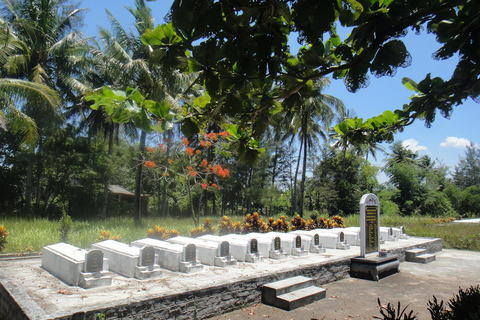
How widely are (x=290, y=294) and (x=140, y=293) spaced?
2578mm

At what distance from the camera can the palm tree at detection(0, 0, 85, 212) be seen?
15930 millimetres

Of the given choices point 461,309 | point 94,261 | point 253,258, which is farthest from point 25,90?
point 461,309

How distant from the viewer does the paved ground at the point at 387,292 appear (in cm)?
534

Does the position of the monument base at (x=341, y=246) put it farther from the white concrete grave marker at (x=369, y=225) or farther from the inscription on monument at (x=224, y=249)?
the inscription on monument at (x=224, y=249)

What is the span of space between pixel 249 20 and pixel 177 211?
1265 inches

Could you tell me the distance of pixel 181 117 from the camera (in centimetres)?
242

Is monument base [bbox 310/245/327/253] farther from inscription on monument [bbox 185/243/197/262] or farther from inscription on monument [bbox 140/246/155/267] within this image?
inscription on monument [bbox 140/246/155/267]

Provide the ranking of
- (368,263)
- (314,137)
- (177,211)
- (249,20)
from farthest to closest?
(177,211) → (314,137) → (368,263) → (249,20)

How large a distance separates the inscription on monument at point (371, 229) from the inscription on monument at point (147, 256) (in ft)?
18.1

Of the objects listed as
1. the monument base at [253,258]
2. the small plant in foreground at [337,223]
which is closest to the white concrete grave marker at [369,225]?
the monument base at [253,258]

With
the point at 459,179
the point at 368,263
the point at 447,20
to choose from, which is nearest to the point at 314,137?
the point at 368,263

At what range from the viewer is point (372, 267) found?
7.94 meters

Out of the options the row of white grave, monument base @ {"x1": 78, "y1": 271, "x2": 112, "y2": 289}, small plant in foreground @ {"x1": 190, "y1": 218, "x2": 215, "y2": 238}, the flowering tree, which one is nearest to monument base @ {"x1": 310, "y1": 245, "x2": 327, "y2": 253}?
the row of white grave

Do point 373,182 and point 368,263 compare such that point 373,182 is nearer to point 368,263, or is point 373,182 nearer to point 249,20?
point 368,263
